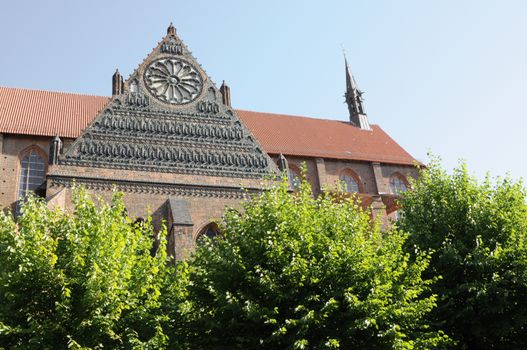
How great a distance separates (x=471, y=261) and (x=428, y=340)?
3997 millimetres

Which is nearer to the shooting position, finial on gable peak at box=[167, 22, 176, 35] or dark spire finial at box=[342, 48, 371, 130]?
finial on gable peak at box=[167, 22, 176, 35]

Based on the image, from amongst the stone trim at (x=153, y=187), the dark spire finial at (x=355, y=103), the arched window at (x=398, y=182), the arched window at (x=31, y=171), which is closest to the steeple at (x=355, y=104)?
the dark spire finial at (x=355, y=103)

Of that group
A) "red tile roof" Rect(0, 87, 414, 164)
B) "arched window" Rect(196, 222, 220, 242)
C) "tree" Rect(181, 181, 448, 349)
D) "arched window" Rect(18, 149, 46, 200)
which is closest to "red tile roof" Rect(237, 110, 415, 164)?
"red tile roof" Rect(0, 87, 414, 164)

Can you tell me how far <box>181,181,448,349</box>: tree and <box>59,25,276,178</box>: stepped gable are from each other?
1026 cm

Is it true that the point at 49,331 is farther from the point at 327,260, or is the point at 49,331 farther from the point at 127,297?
the point at 327,260

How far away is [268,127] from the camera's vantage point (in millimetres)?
36812

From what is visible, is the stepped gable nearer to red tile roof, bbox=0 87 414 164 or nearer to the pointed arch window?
the pointed arch window

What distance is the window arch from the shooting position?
35500 mm

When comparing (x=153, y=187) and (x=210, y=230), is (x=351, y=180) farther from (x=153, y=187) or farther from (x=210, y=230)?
(x=153, y=187)

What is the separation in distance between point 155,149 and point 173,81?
Answer: 13.5 feet

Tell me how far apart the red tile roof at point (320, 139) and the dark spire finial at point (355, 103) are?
1141 mm

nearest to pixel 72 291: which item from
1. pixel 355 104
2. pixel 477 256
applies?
pixel 477 256

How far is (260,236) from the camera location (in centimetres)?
1395

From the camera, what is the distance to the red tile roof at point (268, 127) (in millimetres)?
30406
